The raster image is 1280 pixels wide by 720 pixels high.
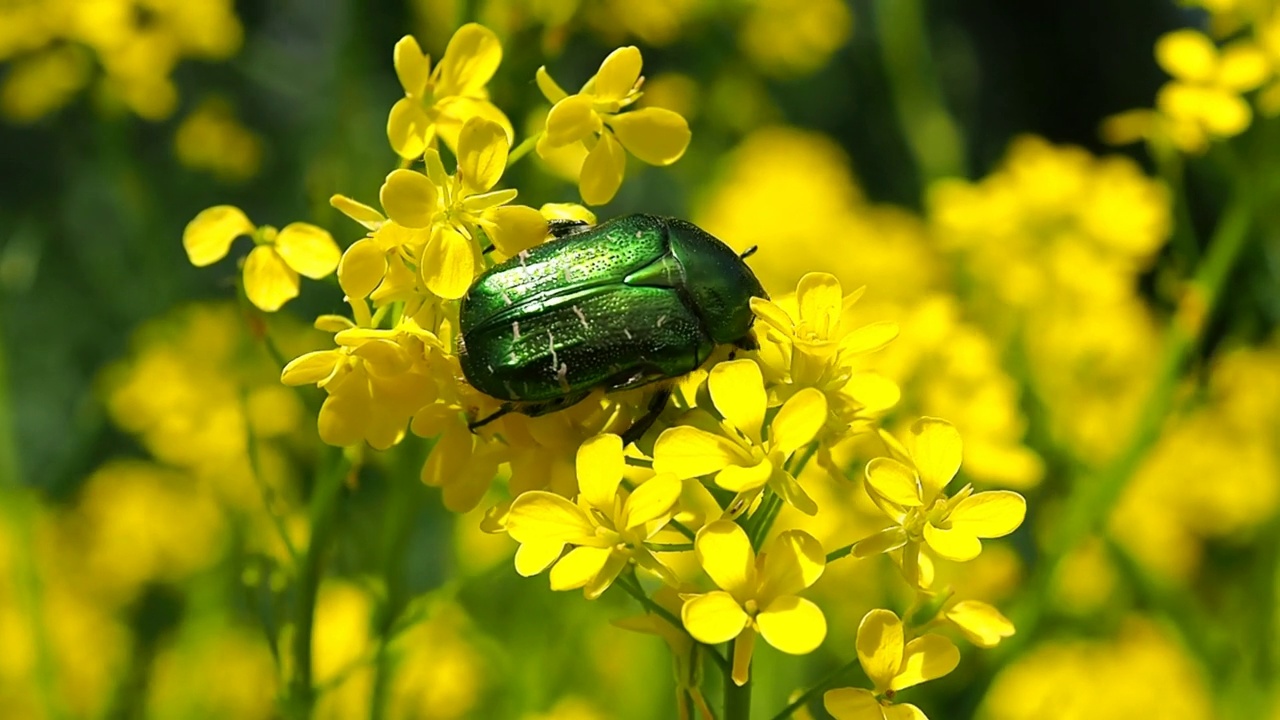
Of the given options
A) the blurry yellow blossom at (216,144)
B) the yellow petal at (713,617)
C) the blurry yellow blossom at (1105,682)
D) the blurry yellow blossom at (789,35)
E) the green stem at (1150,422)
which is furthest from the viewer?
the blurry yellow blossom at (789,35)

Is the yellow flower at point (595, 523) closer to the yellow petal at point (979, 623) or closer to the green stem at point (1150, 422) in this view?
the yellow petal at point (979, 623)

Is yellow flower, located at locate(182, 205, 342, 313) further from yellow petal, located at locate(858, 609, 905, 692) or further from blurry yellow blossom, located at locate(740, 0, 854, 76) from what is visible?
blurry yellow blossom, located at locate(740, 0, 854, 76)

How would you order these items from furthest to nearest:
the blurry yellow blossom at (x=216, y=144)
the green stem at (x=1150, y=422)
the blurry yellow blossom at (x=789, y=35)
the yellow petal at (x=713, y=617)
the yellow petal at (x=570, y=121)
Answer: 1. the blurry yellow blossom at (x=789, y=35)
2. the blurry yellow blossom at (x=216, y=144)
3. the green stem at (x=1150, y=422)
4. the yellow petal at (x=570, y=121)
5. the yellow petal at (x=713, y=617)

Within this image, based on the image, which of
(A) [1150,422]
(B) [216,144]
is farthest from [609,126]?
(B) [216,144]

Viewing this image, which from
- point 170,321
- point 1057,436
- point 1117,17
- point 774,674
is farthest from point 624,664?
point 1117,17

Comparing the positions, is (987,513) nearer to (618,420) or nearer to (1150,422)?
(618,420)

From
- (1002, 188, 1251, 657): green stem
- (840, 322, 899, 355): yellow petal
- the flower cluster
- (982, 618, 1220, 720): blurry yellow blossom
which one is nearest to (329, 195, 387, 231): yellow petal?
the flower cluster

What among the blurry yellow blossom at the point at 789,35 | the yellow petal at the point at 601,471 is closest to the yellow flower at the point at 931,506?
the yellow petal at the point at 601,471
